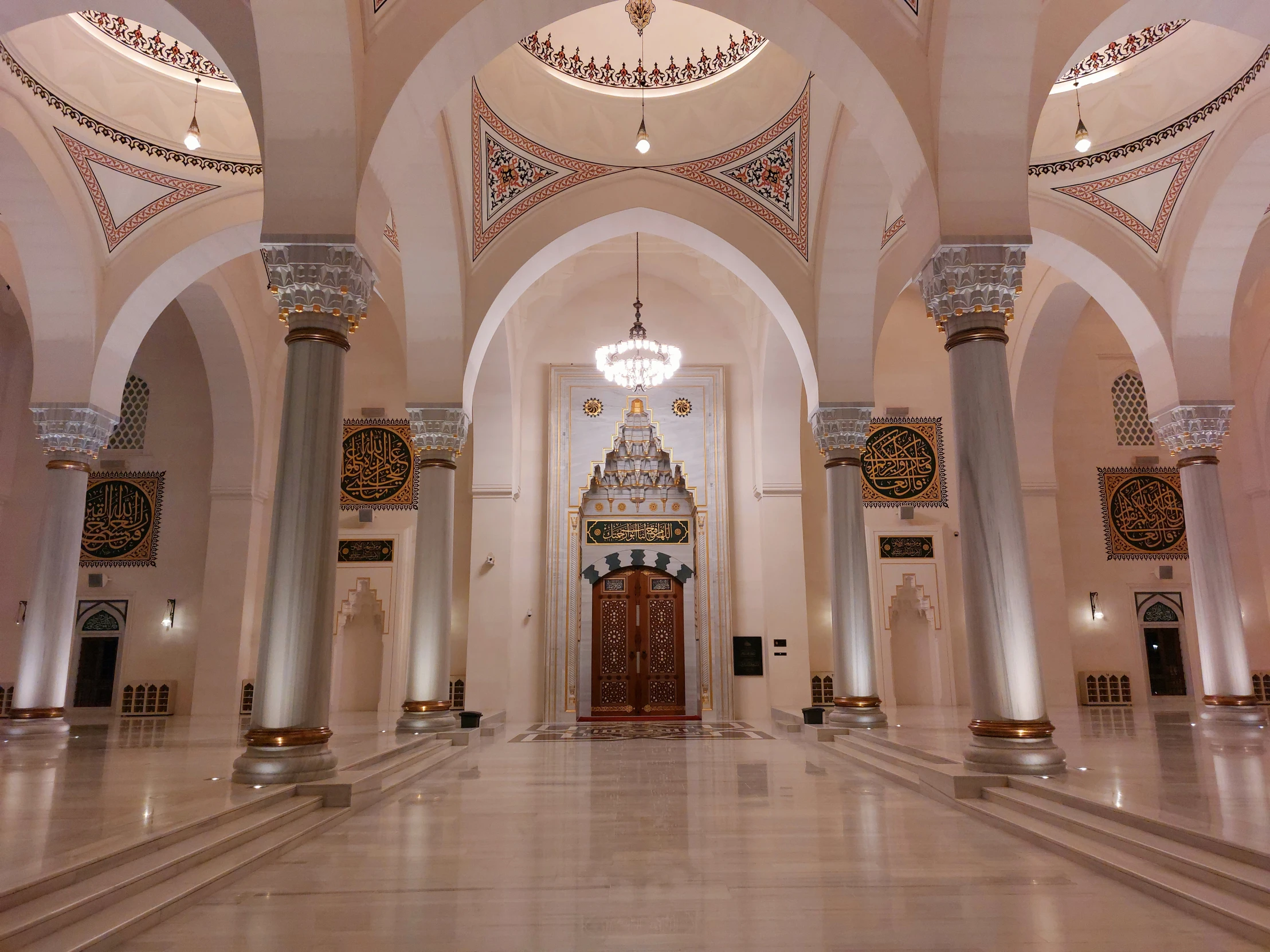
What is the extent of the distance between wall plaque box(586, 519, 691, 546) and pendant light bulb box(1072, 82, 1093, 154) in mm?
5687

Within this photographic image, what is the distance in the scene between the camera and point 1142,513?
34.8 feet

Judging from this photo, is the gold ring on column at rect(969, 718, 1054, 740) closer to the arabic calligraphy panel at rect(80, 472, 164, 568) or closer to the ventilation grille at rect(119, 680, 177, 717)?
the ventilation grille at rect(119, 680, 177, 717)

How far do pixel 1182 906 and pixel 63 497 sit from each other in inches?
301

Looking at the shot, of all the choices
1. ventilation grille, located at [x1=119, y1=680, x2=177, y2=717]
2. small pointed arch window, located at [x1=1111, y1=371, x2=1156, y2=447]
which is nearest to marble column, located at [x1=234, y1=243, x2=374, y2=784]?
ventilation grille, located at [x1=119, y1=680, x2=177, y2=717]

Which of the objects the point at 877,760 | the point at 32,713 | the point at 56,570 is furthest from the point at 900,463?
the point at 32,713

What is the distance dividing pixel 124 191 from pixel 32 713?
407 centimetres

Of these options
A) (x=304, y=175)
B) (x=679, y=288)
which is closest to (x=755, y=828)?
(x=304, y=175)

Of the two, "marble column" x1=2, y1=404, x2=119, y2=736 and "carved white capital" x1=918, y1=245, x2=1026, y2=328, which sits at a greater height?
"carved white capital" x1=918, y1=245, x2=1026, y2=328

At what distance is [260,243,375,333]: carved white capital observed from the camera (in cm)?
430

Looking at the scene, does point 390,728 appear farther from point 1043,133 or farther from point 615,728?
point 1043,133

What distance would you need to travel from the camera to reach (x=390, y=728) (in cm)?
751

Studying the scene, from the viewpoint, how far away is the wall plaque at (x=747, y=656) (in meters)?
10.1

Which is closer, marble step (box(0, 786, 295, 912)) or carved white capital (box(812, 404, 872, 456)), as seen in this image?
marble step (box(0, 786, 295, 912))

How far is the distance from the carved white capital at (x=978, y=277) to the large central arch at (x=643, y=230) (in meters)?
2.81
